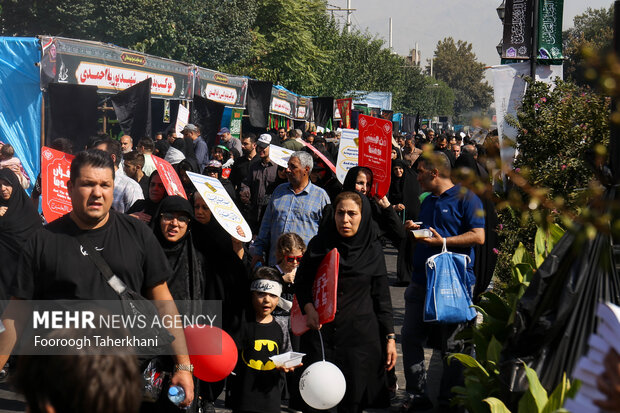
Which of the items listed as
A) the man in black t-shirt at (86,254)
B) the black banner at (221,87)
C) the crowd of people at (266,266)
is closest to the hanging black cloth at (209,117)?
the black banner at (221,87)

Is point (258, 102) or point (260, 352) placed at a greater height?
point (258, 102)

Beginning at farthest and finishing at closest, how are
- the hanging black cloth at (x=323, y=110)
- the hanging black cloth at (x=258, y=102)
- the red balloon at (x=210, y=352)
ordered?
the hanging black cloth at (x=323, y=110)
the hanging black cloth at (x=258, y=102)
the red balloon at (x=210, y=352)

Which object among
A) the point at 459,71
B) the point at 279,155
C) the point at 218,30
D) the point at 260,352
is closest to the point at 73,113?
the point at 279,155

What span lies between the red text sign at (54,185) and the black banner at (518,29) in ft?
21.1

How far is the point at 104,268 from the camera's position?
139 inches

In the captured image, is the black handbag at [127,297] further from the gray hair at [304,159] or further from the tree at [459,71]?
the tree at [459,71]

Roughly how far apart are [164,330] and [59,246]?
0.64 metres

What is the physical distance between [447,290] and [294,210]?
1708 millimetres

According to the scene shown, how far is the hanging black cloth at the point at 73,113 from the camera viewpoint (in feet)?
40.7

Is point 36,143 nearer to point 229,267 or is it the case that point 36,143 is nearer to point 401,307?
point 401,307

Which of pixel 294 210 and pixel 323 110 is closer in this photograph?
pixel 294 210

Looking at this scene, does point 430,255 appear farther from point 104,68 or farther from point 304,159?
point 104,68

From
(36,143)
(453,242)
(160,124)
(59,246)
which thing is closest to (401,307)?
(453,242)

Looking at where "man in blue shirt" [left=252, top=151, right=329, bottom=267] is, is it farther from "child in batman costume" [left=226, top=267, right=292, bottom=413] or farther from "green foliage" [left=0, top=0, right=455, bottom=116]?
"green foliage" [left=0, top=0, right=455, bottom=116]
